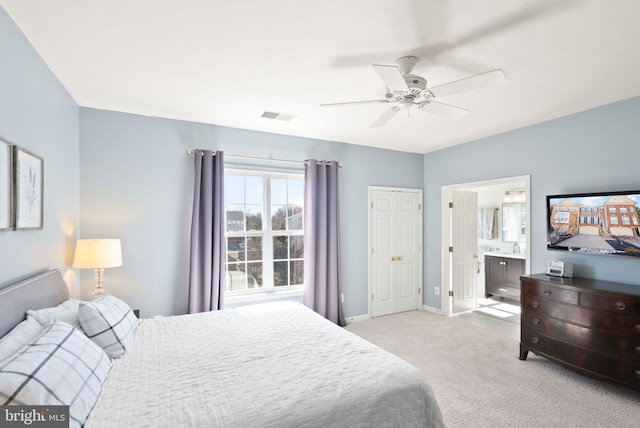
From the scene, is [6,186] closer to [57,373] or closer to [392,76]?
[57,373]

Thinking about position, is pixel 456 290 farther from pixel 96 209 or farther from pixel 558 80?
pixel 96 209

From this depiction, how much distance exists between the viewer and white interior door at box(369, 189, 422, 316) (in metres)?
4.72

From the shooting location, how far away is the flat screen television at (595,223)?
280cm

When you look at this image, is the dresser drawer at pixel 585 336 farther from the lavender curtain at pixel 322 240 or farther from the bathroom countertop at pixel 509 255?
the bathroom countertop at pixel 509 255

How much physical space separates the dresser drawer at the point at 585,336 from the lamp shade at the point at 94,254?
13.6ft

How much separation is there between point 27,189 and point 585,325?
4.44m

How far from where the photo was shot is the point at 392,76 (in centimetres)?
190

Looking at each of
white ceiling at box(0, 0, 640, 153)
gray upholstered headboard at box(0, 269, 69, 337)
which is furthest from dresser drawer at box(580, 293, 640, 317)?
gray upholstered headboard at box(0, 269, 69, 337)

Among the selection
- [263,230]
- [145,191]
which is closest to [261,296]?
[263,230]

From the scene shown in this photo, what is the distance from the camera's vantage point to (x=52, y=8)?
168 centimetres

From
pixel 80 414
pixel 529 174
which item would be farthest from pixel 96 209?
pixel 529 174

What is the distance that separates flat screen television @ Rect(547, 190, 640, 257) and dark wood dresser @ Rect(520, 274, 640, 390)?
0.35m

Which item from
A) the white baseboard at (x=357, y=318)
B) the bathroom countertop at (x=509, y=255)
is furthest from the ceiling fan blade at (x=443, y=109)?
the bathroom countertop at (x=509, y=255)

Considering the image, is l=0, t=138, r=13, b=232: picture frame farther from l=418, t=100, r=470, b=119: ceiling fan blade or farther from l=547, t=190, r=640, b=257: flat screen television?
l=547, t=190, r=640, b=257: flat screen television
